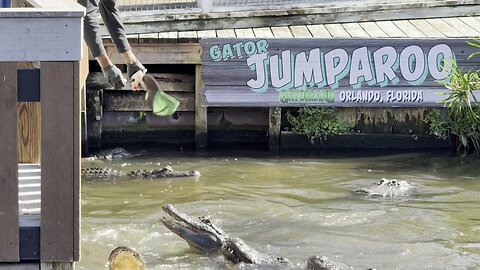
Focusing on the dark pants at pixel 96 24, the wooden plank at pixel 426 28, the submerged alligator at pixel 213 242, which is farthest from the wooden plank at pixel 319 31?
the dark pants at pixel 96 24

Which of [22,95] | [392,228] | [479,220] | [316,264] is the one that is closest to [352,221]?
[392,228]

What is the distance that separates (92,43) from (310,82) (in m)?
6.01

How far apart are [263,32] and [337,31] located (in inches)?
40.7

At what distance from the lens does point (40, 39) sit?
3613 mm

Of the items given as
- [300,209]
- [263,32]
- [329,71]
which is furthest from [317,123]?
[300,209]

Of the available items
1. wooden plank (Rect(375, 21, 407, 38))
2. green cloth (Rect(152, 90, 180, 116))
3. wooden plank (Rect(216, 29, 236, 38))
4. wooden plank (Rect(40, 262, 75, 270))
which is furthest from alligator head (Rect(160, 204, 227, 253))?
wooden plank (Rect(375, 21, 407, 38))

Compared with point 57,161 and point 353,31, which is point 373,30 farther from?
point 57,161

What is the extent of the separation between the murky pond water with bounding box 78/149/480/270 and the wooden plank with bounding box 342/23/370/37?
1.68 metres

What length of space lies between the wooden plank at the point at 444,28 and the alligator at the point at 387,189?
9.56ft

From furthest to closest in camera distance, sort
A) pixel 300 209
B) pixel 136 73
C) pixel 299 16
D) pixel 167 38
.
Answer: pixel 299 16
pixel 167 38
pixel 300 209
pixel 136 73

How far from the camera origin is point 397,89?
1178 centimetres

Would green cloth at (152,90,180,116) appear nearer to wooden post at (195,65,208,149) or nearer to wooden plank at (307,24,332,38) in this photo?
wooden post at (195,65,208,149)

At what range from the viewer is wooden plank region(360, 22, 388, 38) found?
1202 cm

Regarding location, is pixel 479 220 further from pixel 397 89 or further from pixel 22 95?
pixel 22 95
